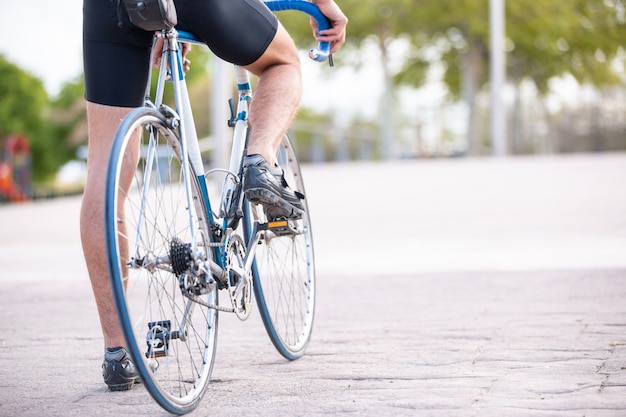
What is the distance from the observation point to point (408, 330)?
4.54 meters

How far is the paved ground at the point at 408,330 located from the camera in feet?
10.7

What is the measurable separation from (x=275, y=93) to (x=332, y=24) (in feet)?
1.34

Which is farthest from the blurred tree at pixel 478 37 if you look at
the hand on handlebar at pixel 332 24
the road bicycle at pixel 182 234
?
the road bicycle at pixel 182 234

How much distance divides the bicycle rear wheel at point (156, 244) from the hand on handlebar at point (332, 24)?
721mm

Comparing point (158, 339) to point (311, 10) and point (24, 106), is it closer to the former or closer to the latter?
point (311, 10)

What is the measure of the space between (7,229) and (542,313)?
7.75 metres

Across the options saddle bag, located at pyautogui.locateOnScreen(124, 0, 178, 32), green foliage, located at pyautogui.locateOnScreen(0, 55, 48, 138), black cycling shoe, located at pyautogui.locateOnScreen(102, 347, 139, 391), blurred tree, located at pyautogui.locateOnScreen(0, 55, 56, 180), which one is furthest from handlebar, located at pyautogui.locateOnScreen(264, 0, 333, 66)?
green foliage, located at pyautogui.locateOnScreen(0, 55, 48, 138)

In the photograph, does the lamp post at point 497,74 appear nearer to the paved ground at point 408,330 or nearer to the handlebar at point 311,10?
the paved ground at point 408,330

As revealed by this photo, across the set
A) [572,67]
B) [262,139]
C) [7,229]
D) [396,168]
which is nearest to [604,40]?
[572,67]

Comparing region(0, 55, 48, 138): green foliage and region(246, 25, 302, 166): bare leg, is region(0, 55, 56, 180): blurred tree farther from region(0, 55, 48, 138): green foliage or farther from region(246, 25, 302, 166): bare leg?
region(246, 25, 302, 166): bare leg

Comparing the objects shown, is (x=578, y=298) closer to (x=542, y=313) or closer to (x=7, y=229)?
(x=542, y=313)

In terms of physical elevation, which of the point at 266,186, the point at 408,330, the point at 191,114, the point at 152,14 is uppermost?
the point at 152,14

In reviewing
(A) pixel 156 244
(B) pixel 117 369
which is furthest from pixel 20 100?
(A) pixel 156 244

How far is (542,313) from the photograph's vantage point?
4812 mm
